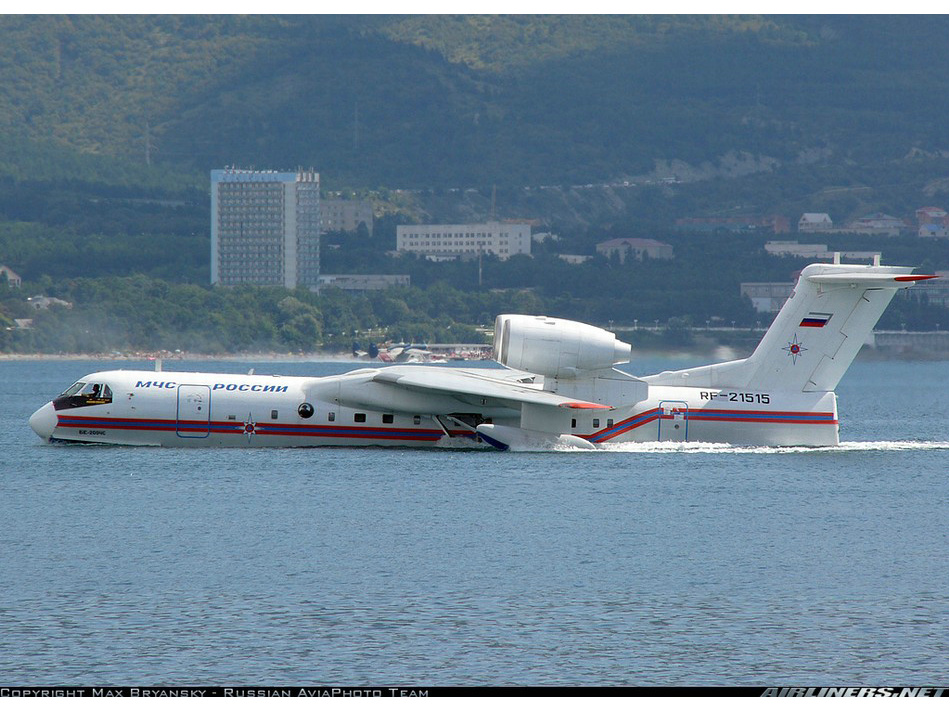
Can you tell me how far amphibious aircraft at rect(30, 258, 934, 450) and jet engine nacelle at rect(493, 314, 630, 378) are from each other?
0.13 feet

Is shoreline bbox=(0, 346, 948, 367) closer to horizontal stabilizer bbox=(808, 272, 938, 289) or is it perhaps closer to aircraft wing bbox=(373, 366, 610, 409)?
horizontal stabilizer bbox=(808, 272, 938, 289)

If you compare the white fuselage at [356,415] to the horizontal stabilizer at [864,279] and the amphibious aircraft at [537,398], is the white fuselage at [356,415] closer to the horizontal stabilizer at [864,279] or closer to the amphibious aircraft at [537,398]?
the amphibious aircraft at [537,398]

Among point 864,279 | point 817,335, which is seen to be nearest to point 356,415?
point 817,335

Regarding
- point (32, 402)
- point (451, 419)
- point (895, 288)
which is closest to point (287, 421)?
point (451, 419)

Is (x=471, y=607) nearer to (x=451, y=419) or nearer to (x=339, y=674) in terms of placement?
(x=339, y=674)

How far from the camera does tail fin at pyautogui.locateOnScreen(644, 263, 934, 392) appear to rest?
152 feet

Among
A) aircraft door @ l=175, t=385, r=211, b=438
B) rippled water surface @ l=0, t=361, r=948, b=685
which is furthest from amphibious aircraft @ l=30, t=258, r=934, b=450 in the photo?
rippled water surface @ l=0, t=361, r=948, b=685

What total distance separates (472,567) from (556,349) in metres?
14.8

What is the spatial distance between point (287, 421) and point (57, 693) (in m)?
23.9

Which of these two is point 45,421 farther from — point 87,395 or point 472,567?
point 472,567

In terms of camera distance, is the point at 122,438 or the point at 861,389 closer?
the point at 122,438

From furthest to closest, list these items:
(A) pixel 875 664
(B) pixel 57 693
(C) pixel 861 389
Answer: (C) pixel 861 389
(A) pixel 875 664
(B) pixel 57 693

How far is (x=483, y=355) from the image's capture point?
190 meters

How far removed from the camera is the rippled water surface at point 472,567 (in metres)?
24.6
